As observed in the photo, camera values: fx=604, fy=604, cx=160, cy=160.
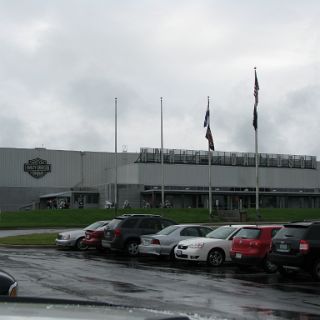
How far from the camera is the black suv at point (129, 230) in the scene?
2386 cm

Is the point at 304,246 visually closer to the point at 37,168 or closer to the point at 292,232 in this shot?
the point at 292,232

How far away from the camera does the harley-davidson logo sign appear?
84.4 m

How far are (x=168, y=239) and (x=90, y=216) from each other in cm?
3775

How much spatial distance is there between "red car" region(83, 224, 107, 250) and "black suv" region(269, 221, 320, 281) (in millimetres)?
10791

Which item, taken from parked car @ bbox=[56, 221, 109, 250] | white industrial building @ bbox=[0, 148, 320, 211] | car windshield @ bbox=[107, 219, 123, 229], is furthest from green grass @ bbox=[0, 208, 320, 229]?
car windshield @ bbox=[107, 219, 123, 229]

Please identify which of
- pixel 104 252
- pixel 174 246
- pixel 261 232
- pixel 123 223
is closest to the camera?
pixel 261 232

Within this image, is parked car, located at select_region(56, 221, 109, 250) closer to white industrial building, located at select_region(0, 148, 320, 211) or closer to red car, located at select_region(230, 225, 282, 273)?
red car, located at select_region(230, 225, 282, 273)

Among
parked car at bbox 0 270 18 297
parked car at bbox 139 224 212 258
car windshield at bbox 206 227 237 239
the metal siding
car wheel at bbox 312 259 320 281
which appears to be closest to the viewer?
parked car at bbox 0 270 18 297

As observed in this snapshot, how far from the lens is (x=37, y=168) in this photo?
278 feet

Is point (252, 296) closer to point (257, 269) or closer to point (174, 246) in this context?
point (257, 269)

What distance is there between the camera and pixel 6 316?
8.15ft

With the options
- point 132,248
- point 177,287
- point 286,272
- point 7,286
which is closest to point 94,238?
point 132,248

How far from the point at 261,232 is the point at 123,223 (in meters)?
7.45

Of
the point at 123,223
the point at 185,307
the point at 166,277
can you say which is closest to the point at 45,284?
the point at 166,277
